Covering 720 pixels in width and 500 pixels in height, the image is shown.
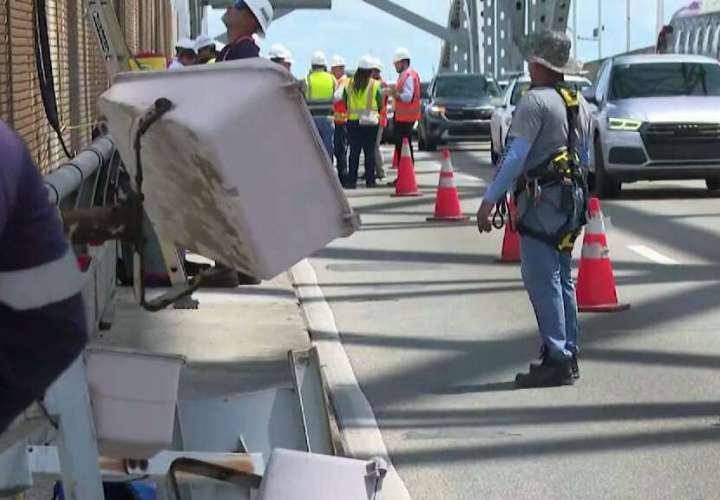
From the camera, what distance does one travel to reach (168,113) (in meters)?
3.32

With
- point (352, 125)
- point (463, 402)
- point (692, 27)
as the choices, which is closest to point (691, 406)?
point (463, 402)

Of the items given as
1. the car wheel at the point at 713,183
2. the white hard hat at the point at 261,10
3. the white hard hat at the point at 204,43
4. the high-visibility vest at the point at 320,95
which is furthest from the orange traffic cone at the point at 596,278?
the high-visibility vest at the point at 320,95

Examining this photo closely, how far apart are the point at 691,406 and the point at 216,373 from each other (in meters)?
2.82

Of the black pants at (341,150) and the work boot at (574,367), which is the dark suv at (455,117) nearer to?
the black pants at (341,150)

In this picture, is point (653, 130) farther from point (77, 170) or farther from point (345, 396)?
point (77, 170)

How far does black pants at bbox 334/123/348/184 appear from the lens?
24.4 m

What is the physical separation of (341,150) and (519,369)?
51.6ft

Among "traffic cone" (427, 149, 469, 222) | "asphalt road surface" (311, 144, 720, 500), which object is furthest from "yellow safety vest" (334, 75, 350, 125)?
"asphalt road surface" (311, 144, 720, 500)

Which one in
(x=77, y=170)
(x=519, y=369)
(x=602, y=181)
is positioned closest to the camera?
(x=77, y=170)

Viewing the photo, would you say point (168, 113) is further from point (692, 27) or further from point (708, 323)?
point (692, 27)

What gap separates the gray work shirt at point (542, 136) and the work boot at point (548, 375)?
771 millimetres

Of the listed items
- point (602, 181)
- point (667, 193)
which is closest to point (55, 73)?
point (602, 181)

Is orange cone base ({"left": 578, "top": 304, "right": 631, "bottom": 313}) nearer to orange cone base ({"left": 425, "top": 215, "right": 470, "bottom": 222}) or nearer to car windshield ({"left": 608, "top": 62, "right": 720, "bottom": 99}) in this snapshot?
orange cone base ({"left": 425, "top": 215, "right": 470, "bottom": 222})

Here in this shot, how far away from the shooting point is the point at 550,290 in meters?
8.52
